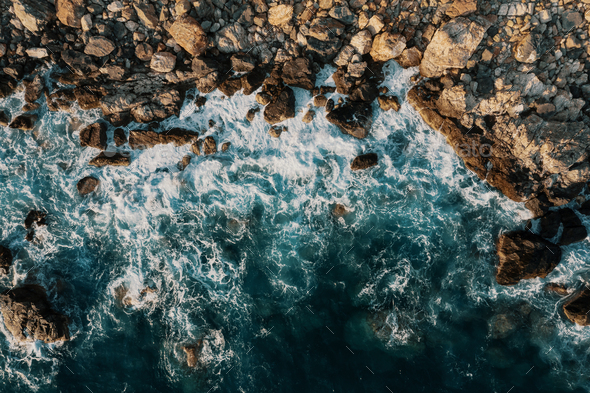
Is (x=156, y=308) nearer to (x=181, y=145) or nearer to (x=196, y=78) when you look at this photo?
(x=181, y=145)

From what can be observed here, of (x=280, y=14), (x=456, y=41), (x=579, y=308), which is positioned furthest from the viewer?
(x=280, y=14)

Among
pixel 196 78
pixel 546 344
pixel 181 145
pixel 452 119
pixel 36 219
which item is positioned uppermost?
pixel 452 119

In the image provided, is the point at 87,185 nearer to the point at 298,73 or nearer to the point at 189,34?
the point at 189,34

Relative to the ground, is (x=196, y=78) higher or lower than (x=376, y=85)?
lower

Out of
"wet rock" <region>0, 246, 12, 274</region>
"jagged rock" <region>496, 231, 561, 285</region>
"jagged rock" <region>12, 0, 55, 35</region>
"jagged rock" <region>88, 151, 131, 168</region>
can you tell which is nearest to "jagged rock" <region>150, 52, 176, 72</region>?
"jagged rock" <region>88, 151, 131, 168</region>

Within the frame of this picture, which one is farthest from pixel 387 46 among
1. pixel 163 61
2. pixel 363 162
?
pixel 163 61

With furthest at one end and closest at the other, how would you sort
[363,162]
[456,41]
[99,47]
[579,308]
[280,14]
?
[363,162] → [99,47] → [280,14] → [579,308] → [456,41]

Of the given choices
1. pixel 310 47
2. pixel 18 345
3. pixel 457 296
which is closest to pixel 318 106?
pixel 310 47
